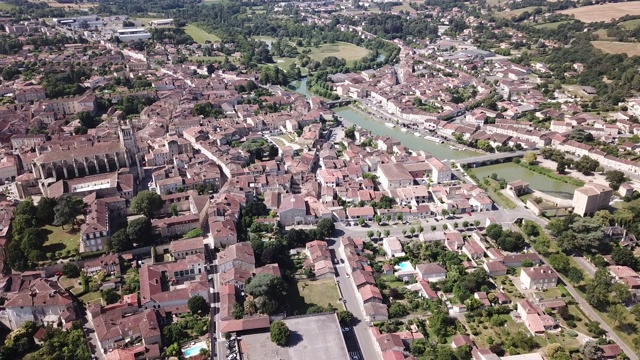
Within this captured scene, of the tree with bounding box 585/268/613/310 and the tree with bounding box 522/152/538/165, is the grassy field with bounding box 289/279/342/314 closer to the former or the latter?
the tree with bounding box 585/268/613/310

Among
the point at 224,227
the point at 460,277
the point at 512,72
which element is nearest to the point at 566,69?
the point at 512,72

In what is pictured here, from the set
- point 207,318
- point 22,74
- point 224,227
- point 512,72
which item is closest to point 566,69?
point 512,72

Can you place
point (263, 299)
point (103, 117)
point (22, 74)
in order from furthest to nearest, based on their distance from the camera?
1. point (22, 74)
2. point (103, 117)
3. point (263, 299)

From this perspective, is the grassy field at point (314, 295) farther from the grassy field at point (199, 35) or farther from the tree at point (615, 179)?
the grassy field at point (199, 35)

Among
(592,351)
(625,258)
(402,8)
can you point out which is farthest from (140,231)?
(402,8)

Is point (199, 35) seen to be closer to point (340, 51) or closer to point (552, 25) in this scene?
point (340, 51)

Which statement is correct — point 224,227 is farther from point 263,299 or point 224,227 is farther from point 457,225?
point 457,225

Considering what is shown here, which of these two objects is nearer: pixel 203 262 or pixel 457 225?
pixel 203 262

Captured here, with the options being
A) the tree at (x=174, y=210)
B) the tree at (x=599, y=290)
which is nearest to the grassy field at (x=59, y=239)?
the tree at (x=174, y=210)

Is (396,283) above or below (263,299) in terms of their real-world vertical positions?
below

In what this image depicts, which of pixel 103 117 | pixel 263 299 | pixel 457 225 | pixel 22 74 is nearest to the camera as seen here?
pixel 263 299
